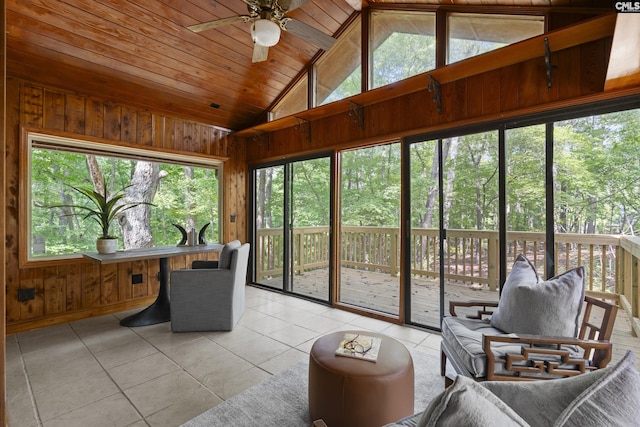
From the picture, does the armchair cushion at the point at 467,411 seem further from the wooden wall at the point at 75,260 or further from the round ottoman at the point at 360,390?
the wooden wall at the point at 75,260

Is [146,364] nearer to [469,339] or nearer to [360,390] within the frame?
[360,390]

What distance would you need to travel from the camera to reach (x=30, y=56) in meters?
2.95

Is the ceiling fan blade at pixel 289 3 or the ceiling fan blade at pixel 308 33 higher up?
the ceiling fan blade at pixel 289 3

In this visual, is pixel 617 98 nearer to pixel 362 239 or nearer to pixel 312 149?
pixel 312 149

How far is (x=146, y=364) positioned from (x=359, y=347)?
1.84 meters

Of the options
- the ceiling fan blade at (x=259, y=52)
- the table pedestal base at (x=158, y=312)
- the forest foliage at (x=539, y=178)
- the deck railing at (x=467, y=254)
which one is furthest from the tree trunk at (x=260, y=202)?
the ceiling fan blade at (x=259, y=52)

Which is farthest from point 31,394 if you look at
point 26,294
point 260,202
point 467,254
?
point 467,254

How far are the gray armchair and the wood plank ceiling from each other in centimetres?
232

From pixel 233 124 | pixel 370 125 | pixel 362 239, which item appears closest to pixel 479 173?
pixel 370 125

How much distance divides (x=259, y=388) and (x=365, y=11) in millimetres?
4045

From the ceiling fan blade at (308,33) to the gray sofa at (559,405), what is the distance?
98.4 inches

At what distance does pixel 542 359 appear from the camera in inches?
66.1

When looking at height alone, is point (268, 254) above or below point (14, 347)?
above

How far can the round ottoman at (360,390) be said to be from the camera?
4.95 feet
